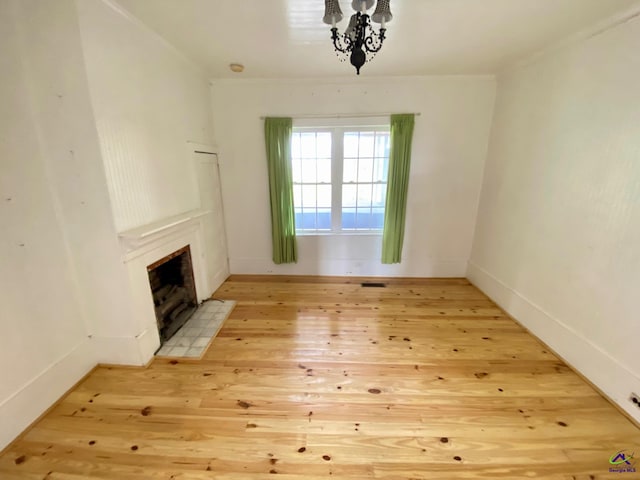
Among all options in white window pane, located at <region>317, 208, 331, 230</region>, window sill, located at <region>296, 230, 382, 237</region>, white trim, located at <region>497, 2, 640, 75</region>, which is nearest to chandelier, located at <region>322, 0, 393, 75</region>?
white trim, located at <region>497, 2, 640, 75</region>

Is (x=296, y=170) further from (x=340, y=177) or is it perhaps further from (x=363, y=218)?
(x=363, y=218)

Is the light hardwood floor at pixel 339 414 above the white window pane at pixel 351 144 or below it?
below

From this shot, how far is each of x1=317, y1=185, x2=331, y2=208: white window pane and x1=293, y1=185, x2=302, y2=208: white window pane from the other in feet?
0.88

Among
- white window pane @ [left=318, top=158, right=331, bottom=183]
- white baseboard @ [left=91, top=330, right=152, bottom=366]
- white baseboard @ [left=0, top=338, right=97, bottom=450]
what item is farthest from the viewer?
white window pane @ [left=318, top=158, right=331, bottom=183]

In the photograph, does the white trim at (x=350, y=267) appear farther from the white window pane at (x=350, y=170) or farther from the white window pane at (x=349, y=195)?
the white window pane at (x=350, y=170)

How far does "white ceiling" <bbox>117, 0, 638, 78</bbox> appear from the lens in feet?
5.69

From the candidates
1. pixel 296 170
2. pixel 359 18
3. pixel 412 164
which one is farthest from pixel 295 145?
pixel 359 18

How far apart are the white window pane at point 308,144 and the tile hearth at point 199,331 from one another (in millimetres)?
2146

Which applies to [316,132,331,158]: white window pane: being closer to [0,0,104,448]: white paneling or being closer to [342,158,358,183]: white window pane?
[342,158,358,183]: white window pane

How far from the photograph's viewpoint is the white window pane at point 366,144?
3387 millimetres

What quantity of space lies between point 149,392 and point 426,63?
12.8 ft

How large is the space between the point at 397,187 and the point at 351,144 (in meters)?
0.84

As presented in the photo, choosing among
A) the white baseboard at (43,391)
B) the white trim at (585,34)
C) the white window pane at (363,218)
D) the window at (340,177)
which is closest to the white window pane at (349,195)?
the window at (340,177)

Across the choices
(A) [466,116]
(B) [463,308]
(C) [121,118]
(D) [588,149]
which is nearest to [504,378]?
(B) [463,308]
